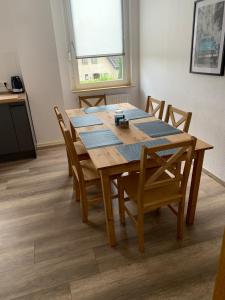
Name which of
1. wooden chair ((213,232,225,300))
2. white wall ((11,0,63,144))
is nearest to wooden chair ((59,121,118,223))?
wooden chair ((213,232,225,300))

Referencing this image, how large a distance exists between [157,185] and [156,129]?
2.17ft

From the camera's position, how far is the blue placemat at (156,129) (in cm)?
194

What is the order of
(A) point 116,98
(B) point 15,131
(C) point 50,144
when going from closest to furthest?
(B) point 15,131, (C) point 50,144, (A) point 116,98

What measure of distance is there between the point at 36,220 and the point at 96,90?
8.05ft

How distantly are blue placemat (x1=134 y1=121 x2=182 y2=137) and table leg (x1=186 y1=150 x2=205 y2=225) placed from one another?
335 millimetres

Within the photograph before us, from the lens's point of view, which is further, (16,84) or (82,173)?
(16,84)

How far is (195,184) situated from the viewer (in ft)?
5.94

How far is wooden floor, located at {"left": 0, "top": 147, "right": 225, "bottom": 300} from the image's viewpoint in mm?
1505

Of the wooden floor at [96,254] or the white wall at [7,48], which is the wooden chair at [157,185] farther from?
the white wall at [7,48]

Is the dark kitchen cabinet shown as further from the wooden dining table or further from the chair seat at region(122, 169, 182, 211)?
the chair seat at region(122, 169, 182, 211)

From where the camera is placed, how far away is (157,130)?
201cm

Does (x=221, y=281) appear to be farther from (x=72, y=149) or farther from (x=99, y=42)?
(x=99, y=42)

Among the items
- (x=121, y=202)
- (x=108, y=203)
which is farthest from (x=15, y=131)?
(x=108, y=203)

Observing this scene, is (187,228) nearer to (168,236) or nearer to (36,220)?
(168,236)
